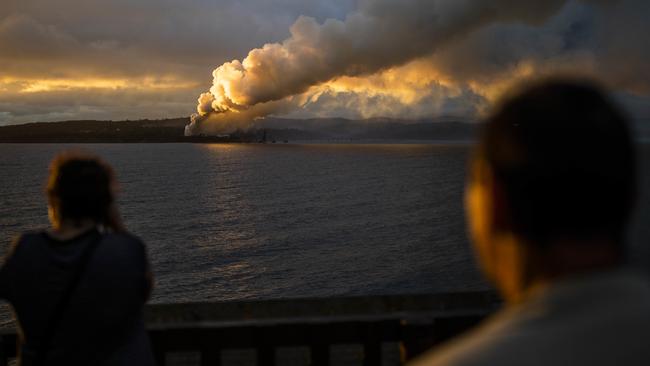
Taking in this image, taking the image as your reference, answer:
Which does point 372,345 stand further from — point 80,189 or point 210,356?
point 80,189

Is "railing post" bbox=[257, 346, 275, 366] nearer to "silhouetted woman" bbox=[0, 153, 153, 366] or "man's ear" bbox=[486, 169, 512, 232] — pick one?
"silhouetted woman" bbox=[0, 153, 153, 366]

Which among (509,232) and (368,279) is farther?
(368,279)

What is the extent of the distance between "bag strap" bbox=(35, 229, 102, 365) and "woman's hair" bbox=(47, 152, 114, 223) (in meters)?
0.16

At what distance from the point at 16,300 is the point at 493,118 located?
8.82ft

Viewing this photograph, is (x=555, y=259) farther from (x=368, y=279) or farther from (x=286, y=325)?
(x=368, y=279)

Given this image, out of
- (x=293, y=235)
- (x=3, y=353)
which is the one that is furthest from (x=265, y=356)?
(x=293, y=235)

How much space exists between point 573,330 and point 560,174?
0.29 m

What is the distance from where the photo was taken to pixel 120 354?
3072 mm

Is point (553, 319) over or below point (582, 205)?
below

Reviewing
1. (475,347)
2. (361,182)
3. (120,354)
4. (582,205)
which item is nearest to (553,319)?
(475,347)

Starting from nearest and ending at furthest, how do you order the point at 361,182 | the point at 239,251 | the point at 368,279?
the point at 368,279
the point at 239,251
the point at 361,182

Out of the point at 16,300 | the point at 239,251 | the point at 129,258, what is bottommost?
the point at 239,251

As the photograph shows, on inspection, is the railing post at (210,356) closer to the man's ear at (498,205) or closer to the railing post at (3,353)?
the railing post at (3,353)

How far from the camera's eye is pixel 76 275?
9.34 feet
